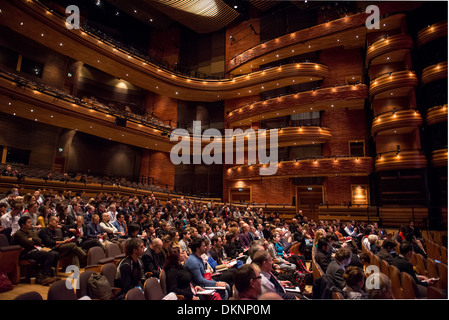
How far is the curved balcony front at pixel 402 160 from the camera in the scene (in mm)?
11211

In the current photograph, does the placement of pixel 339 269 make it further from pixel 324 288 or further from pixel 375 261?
pixel 375 261

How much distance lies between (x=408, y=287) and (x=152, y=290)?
257 cm

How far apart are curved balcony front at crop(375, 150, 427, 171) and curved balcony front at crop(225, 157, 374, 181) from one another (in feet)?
2.76

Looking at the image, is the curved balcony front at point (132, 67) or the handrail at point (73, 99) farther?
the curved balcony front at point (132, 67)

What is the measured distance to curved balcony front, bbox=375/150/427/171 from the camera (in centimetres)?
1121

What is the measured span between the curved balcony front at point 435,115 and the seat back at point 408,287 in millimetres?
9997

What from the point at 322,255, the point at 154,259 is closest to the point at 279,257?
the point at 322,255

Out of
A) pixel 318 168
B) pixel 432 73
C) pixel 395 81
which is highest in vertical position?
pixel 395 81

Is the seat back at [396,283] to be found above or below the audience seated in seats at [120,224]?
below

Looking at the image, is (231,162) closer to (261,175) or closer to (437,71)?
(261,175)

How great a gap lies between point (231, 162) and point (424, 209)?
413 inches

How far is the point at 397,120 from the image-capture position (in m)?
11.7

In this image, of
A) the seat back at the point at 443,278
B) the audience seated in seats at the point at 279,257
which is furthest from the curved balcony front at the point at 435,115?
the seat back at the point at 443,278

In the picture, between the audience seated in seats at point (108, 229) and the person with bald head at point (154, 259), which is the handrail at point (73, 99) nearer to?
the audience seated in seats at point (108, 229)
